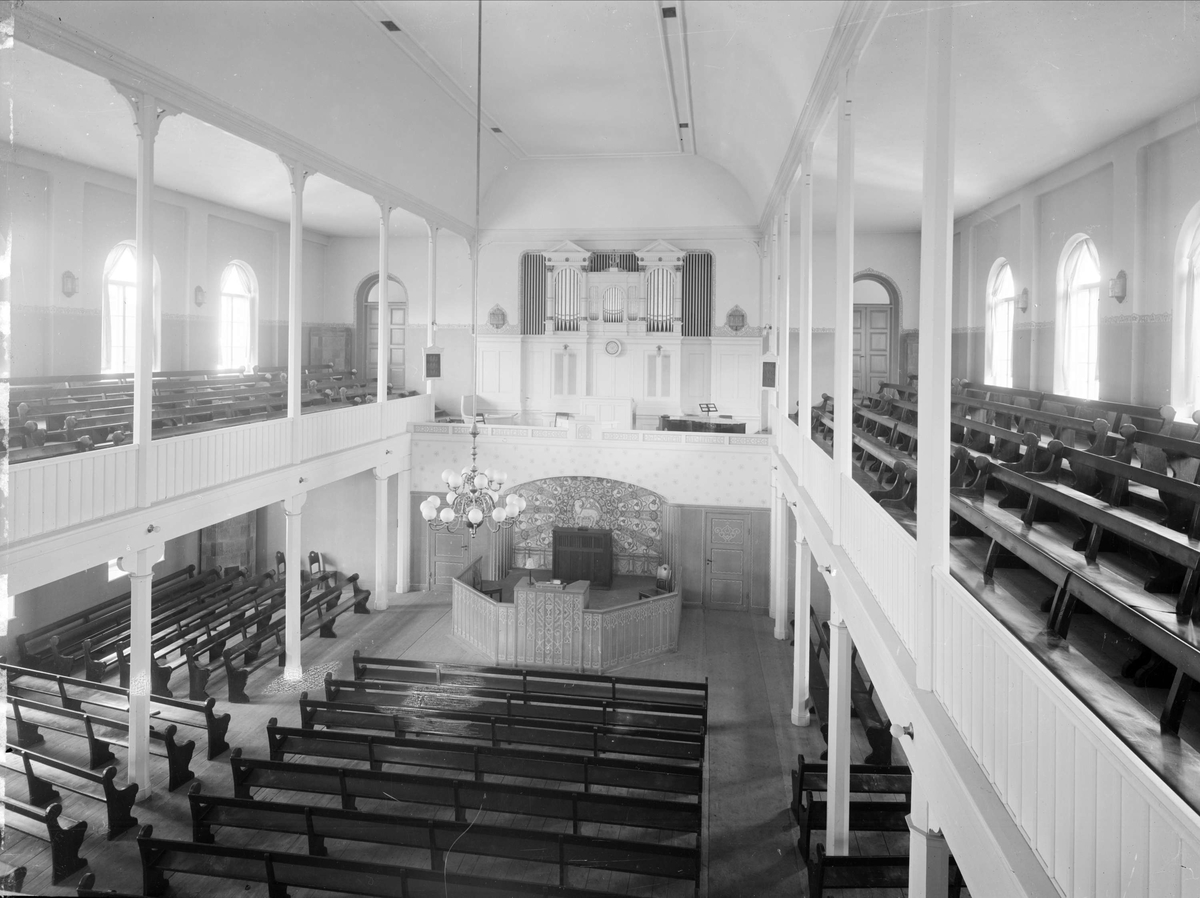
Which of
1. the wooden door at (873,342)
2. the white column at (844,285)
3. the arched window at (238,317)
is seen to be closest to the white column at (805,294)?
the white column at (844,285)

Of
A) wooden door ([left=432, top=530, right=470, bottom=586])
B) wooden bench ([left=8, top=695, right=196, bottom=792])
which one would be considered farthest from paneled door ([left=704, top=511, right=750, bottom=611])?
wooden bench ([left=8, top=695, right=196, bottom=792])

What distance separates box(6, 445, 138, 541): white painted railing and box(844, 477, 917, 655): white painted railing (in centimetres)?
745

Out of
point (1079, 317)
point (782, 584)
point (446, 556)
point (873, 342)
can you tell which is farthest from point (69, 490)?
point (873, 342)

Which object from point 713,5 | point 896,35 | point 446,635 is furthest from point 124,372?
point 896,35

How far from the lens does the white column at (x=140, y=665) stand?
869cm

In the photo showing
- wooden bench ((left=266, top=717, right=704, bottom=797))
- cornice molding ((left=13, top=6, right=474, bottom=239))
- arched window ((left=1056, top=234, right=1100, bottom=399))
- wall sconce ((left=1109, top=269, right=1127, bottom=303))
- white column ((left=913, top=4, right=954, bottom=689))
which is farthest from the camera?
wooden bench ((left=266, top=717, right=704, bottom=797))

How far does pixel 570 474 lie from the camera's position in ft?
53.1

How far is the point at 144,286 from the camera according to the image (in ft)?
27.5

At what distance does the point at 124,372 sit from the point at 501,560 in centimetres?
824

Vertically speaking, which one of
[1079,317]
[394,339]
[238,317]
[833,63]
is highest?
[833,63]

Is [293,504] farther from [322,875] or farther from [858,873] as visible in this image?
[858,873]

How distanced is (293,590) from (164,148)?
7.20 m

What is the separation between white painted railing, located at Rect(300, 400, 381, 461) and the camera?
41.5 ft

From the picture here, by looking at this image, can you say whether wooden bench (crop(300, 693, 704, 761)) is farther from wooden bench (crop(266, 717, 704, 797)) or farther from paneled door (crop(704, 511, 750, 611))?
paneled door (crop(704, 511, 750, 611))
